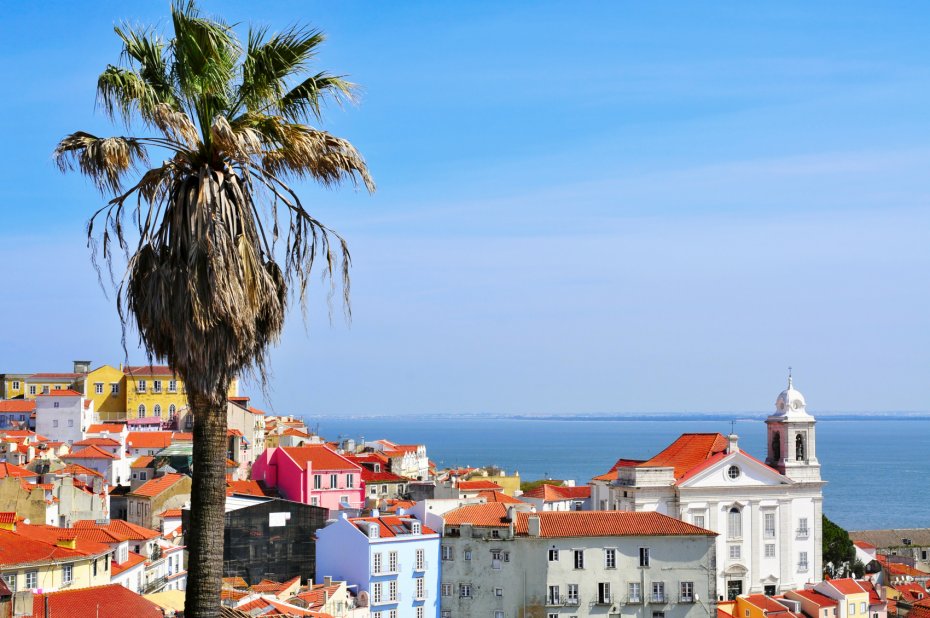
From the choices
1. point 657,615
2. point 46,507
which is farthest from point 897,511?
point 46,507

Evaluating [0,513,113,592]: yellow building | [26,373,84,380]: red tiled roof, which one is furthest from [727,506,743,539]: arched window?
[26,373,84,380]: red tiled roof

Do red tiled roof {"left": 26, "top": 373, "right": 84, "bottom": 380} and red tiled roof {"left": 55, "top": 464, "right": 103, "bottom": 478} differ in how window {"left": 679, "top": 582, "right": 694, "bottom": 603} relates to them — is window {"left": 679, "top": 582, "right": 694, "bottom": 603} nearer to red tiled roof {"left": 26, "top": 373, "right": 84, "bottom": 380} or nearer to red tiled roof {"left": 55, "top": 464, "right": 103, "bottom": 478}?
red tiled roof {"left": 55, "top": 464, "right": 103, "bottom": 478}

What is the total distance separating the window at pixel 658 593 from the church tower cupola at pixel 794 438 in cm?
1707

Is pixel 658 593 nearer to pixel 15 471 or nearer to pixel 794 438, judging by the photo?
pixel 794 438

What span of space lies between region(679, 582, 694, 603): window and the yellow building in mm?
26114

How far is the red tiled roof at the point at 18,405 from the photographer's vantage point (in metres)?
85.6

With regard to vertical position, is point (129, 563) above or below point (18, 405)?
below

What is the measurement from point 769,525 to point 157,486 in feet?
108

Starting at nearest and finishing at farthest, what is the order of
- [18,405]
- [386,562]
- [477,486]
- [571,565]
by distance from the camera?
[386,562] < [571,565] < [477,486] < [18,405]

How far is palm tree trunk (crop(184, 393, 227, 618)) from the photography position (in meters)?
11.1

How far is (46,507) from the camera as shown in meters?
47.0

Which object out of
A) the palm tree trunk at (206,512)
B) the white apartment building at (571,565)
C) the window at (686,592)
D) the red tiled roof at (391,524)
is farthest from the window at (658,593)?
the palm tree trunk at (206,512)

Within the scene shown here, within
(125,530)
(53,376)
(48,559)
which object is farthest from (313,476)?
(53,376)

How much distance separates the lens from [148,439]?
246 feet
